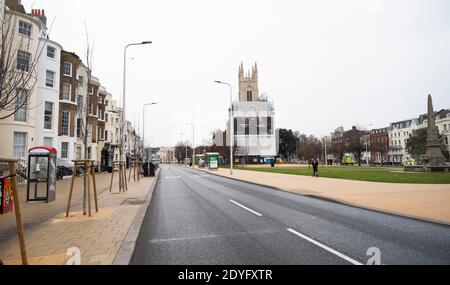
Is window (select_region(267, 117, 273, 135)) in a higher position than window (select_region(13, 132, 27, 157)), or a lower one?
higher

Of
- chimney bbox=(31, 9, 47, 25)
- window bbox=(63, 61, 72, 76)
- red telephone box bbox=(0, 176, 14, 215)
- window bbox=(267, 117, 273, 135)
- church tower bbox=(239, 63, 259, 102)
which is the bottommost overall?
red telephone box bbox=(0, 176, 14, 215)

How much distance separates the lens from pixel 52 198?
11.9 meters

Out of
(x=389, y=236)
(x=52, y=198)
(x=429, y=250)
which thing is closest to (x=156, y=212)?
(x=52, y=198)

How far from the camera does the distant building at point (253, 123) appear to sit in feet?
344

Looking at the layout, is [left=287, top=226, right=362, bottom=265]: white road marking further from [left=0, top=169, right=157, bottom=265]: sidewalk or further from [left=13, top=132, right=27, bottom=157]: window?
[left=13, top=132, right=27, bottom=157]: window

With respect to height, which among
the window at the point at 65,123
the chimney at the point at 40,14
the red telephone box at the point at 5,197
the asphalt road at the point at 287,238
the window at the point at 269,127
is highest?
the chimney at the point at 40,14

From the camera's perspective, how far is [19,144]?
74.0ft

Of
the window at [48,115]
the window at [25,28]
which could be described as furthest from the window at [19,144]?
the window at [25,28]

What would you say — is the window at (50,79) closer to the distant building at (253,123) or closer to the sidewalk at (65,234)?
the sidewalk at (65,234)

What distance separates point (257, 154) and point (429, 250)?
328ft

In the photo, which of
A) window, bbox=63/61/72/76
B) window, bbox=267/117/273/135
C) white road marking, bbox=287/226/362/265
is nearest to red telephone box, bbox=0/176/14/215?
white road marking, bbox=287/226/362/265

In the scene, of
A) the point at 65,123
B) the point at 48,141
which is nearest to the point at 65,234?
the point at 48,141

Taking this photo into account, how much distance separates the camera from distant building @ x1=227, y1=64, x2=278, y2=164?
344 feet

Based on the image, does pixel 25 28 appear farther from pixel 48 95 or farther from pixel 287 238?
pixel 287 238
